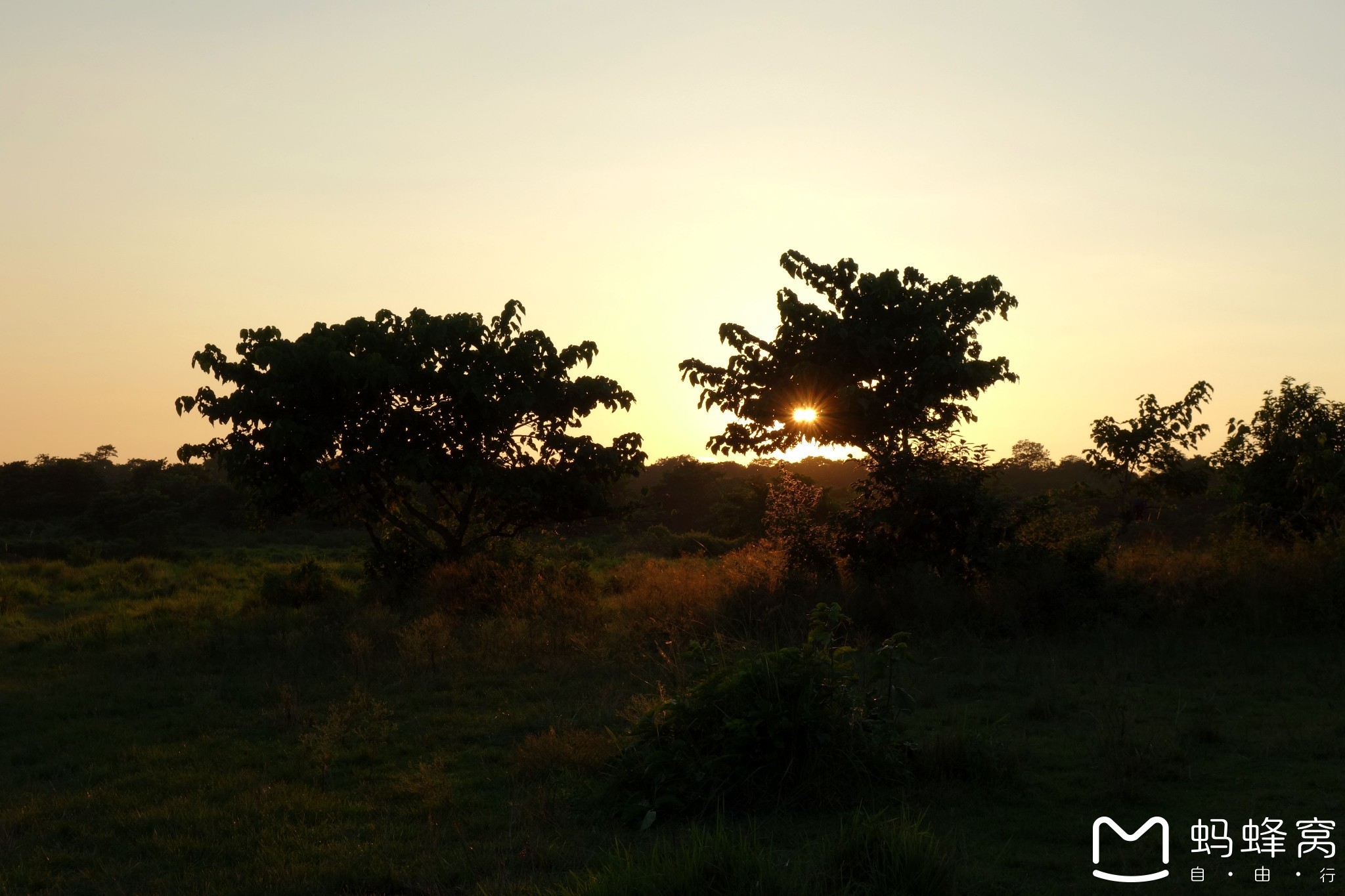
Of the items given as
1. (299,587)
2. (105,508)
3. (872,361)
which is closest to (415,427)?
(299,587)

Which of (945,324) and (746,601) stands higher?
(945,324)

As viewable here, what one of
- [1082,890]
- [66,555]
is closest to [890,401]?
[1082,890]

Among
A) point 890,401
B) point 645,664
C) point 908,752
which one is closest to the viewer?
point 908,752

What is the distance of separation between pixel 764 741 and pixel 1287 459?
14267mm

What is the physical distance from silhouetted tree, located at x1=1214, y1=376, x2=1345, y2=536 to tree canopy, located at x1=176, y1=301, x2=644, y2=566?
982 centimetres

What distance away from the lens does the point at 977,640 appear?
13000 millimetres

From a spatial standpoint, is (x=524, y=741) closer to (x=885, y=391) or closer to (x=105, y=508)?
(x=885, y=391)

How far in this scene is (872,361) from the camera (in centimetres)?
1528

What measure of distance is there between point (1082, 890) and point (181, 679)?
9.57m

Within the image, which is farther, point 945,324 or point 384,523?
point 384,523

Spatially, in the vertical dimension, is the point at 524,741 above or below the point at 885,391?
below

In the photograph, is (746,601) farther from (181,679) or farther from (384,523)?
(384,523)

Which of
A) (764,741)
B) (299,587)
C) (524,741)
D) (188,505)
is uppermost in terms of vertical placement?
(188,505)

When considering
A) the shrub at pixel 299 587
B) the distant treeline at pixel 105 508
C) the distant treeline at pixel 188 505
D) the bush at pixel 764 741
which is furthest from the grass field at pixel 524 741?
the distant treeline at pixel 105 508
